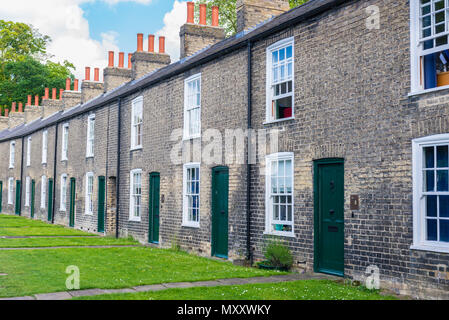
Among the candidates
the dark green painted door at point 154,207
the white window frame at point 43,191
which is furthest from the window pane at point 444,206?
the white window frame at point 43,191

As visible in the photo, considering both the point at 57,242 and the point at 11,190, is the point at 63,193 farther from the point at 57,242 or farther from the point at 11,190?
the point at 11,190

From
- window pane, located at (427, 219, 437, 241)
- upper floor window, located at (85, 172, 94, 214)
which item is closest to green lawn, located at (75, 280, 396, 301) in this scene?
window pane, located at (427, 219, 437, 241)

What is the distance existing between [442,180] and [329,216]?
281 cm

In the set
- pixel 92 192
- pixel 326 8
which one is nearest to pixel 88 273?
pixel 326 8

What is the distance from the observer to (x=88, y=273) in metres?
10.7

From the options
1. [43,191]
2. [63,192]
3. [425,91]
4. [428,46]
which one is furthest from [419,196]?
[43,191]

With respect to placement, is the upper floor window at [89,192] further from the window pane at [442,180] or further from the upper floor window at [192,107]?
the window pane at [442,180]

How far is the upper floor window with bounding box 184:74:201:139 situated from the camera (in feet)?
52.2

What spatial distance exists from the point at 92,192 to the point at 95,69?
10.8 metres

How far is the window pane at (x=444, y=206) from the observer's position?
27.9 feet

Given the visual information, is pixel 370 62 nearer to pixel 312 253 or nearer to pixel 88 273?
pixel 312 253

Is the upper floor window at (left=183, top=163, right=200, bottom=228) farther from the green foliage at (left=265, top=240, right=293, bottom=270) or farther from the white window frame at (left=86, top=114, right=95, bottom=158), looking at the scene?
the white window frame at (left=86, top=114, right=95, bottom=158)

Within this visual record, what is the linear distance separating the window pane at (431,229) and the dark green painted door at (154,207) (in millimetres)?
10995

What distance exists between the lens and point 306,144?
448 inches
